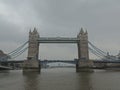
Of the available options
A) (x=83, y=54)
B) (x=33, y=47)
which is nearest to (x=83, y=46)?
(x=83, y=54)

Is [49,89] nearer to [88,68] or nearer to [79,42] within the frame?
[88,68]

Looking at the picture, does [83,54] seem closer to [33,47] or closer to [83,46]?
[83,46]

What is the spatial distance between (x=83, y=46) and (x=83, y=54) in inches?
113

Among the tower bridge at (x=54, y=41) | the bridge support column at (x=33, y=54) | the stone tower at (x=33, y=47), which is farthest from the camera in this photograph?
the stone tower at (x=33, y=47)

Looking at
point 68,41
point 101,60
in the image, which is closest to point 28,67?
point 68,41

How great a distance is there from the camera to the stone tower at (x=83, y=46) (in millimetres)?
82975

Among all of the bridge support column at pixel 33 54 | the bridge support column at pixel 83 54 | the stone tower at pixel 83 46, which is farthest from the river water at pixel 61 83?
the stone tower at pixel 83 46

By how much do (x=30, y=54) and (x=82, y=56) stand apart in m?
18.4

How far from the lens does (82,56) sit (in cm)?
8294

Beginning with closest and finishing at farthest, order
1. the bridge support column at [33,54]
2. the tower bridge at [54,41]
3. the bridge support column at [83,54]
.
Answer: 1. the bridge support column at [33,54]
2. the tower bridge at [54,41]
3. the bridge support column at [83,54]

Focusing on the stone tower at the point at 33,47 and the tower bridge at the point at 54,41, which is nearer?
the tower bridge at the point at 54,41

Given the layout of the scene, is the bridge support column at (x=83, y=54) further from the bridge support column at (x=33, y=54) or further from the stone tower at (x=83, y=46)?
the bridge support column at (x=33, y=54)

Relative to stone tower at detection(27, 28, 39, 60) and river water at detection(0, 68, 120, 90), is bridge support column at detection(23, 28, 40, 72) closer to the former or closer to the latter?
stone tower at detection(27, 28, 39, 60)

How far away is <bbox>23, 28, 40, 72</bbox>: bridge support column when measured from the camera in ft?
251
